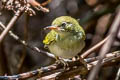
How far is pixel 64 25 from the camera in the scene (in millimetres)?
2453

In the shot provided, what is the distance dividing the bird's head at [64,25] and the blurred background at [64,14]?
141cm

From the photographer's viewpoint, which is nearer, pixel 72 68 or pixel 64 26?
pixel 72 68

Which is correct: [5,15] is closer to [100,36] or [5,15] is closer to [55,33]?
[100,36]

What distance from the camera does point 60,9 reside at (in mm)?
4758

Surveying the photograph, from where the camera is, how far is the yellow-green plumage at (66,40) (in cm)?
229

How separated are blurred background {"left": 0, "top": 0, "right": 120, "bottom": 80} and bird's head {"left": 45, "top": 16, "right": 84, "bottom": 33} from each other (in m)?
1.41

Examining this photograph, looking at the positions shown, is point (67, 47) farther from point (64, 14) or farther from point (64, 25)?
point (64, 14)

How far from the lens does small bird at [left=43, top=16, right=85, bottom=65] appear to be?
90.1 inches

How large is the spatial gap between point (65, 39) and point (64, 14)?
2.32 metres

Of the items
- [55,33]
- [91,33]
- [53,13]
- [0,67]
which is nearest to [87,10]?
[91,33]

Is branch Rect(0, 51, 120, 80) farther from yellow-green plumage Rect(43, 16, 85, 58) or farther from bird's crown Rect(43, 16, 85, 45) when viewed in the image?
bird's crown Rect(43, 16, 85, 45)

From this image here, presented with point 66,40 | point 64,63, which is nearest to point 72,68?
point 64,63

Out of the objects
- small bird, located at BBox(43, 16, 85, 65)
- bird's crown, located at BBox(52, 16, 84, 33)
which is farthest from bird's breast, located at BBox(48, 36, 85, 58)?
bird's crown, located at BBox(52, 16, 84, 33)

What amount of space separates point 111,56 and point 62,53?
0.40 meters
